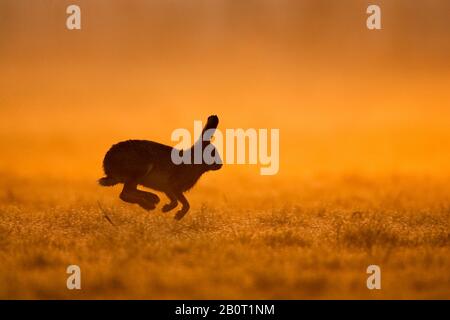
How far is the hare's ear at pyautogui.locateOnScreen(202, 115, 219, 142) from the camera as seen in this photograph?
14930 millimetres

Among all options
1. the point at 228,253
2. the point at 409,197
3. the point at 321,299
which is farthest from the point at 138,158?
the point at 409,197

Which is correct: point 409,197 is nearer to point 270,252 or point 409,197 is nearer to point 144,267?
point 270,252

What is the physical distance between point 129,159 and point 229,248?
2749mm

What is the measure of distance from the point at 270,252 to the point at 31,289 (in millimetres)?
3571

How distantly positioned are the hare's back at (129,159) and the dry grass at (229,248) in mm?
802

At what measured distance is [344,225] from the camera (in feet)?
46.6

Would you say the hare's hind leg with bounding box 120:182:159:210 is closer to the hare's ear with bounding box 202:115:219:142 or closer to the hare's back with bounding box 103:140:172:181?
the hare's back with bounding box 103:140:172:181

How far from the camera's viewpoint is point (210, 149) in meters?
15.3

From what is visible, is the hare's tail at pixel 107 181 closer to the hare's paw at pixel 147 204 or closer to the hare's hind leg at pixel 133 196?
the hare's hind leg at pixel 133 196

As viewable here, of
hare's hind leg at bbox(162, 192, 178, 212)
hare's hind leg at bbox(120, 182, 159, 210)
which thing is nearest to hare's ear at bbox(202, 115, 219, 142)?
hare's hind leg at bbox(162, 192, 178, 212)

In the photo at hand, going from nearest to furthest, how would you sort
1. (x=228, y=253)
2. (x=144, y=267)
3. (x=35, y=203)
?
(x=144, y=267), (x=228, y=253), (x=35, y=203)

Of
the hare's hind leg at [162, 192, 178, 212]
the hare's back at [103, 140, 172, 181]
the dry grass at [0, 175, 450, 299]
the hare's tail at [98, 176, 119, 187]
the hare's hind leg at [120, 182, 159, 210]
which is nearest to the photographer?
the dry grass at [0, 175, 450, 299]

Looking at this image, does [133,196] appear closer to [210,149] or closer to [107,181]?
[107,181]

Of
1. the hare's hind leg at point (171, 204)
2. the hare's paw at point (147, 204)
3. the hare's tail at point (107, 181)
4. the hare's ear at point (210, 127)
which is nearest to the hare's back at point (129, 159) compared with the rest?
the hare's tail at point (107, 181)
